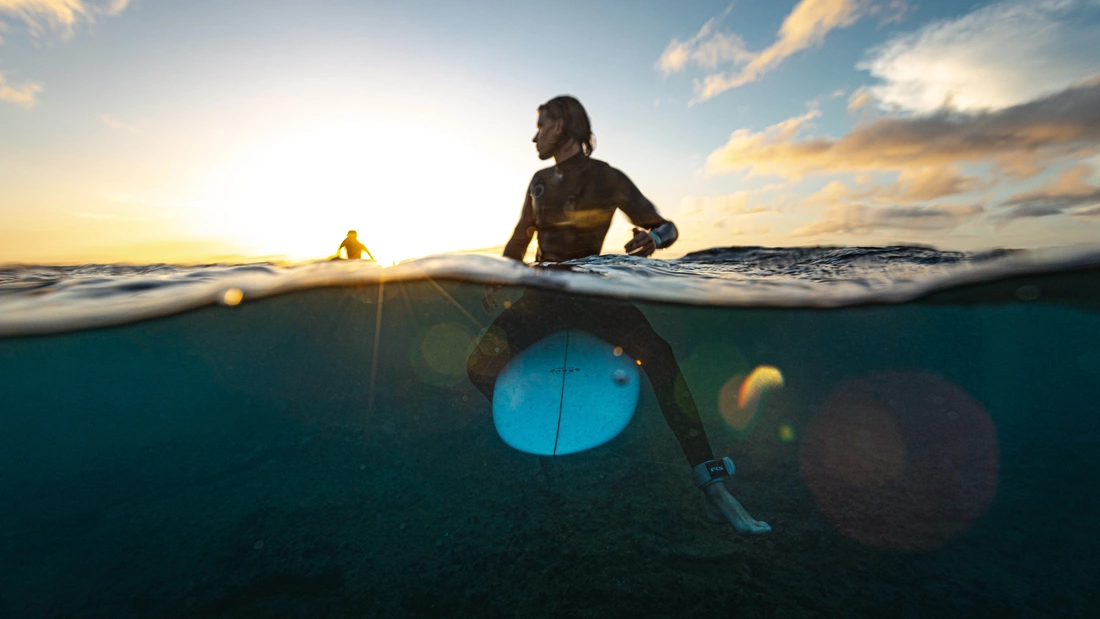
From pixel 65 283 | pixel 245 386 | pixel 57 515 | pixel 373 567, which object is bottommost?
pixel 245 386

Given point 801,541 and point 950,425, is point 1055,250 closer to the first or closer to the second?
point 950,425

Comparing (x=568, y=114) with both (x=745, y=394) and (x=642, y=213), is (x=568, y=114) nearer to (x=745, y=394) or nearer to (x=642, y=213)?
(x=642, y=213)

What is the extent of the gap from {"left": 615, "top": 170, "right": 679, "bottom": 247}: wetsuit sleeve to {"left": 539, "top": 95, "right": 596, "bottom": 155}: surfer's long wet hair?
561 mm

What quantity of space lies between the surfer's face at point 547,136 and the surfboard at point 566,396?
2069 millimetres

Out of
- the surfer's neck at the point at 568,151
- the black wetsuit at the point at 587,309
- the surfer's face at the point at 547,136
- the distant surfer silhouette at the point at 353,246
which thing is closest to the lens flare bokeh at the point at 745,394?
the black wetsuit at the point at 587,309

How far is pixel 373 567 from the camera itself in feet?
17.2

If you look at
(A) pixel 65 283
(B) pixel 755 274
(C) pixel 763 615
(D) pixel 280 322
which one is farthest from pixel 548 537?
(D) pixel 280 322

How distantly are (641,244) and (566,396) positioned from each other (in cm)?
222

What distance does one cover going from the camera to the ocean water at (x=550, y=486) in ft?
15.9

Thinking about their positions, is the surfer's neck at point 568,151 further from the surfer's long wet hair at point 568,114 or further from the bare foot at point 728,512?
the bare foot at point 728,512

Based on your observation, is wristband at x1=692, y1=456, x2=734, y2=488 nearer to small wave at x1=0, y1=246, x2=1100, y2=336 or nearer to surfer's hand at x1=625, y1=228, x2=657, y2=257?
surfer's hand at x1=625, y1=228, x2=657, y2=257

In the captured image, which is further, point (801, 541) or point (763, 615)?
point (801, 541)

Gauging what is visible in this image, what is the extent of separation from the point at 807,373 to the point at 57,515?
2782cm

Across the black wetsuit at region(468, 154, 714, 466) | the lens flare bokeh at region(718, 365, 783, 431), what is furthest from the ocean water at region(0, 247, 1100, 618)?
the black wetsuit at region(468, 154, 714, 466)
